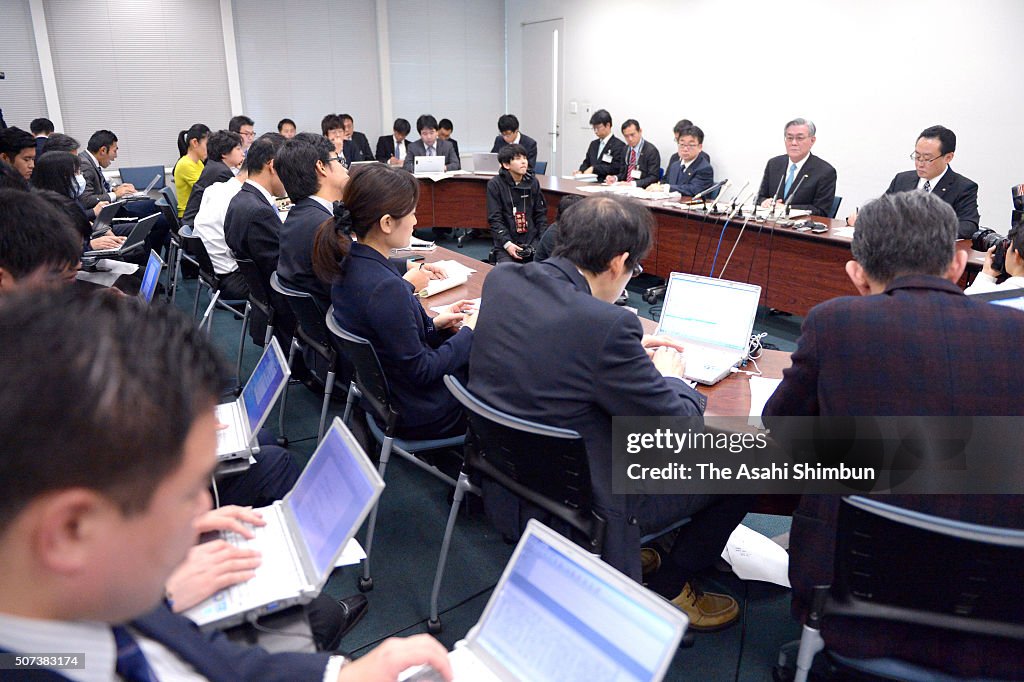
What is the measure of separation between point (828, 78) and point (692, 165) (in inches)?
54.5

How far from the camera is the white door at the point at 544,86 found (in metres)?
9.30

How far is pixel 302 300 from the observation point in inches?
103

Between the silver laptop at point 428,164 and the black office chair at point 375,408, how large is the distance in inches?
211

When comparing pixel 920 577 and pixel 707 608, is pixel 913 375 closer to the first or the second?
pixel 920 577

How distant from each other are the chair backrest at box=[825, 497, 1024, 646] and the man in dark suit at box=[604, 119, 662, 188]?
5844 mm

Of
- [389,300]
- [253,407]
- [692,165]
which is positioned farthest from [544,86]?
[253,407]

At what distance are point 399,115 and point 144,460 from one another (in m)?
9.73

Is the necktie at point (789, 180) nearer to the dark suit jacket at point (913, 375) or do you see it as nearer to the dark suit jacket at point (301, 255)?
the dark suit jacket at point (301, 255)

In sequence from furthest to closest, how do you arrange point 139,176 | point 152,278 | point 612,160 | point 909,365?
point 139,176, point 612,160, point 152,278, point 909,365

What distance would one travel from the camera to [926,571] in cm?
119

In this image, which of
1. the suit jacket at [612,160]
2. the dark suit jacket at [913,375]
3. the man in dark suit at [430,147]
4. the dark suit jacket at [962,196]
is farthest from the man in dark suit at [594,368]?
the man in dark suit at [430,147]

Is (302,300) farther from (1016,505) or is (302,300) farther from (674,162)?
(674,162)

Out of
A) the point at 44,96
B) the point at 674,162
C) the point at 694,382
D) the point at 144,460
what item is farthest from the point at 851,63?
the point at 44,96

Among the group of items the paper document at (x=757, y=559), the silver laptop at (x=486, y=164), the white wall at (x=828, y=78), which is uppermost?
the white wall at (x=828, y=78)
